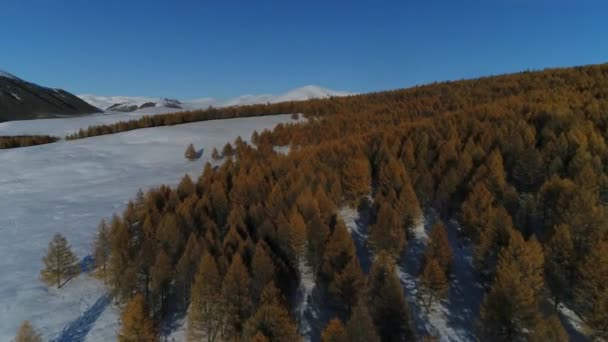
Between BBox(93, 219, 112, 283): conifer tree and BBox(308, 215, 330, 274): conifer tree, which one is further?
BBox(93, 219, 112, 283): conifer tree

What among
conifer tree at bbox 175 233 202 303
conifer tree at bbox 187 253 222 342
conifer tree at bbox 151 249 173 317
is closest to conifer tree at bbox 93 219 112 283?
conifer tree at bbox 151 249 173 317

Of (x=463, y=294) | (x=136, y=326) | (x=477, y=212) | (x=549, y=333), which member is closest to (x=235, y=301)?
(x=136, y=326)

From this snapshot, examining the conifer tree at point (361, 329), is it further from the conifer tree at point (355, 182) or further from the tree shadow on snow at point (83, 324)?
the conifer tree at point (355, 182)

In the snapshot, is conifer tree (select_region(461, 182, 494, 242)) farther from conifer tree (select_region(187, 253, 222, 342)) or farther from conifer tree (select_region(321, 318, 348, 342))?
conifer tree (select_region(187, 253, 222, 342))

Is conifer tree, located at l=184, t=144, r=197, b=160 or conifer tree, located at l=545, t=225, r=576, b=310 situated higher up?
conifer tree, located at l=184, t=144, r=197, b=160

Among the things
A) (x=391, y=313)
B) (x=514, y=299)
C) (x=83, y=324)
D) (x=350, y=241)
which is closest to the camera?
(x=514, y=299)

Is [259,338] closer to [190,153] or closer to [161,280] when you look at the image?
[161,280]
